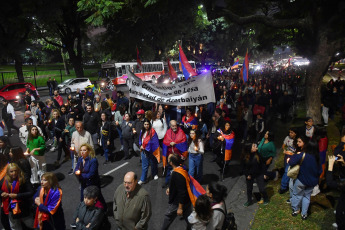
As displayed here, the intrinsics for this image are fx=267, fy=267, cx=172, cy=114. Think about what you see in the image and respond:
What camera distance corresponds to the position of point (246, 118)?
10109 millimetres

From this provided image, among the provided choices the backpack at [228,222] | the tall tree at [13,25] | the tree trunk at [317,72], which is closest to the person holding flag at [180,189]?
the backpack at [228,222]

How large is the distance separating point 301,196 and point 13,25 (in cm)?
2711

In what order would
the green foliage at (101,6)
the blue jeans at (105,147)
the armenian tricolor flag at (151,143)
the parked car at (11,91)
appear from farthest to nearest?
1. the parked car at (11,91)
2. the green foliage at (101,6)
3. the blue jeans at (105,147)
4. the armenian tricolor flag at (151,143)

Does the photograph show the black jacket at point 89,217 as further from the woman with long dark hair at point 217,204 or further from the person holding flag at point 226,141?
the person holding flag at point 226,141

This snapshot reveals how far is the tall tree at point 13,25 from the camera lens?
2306 cm

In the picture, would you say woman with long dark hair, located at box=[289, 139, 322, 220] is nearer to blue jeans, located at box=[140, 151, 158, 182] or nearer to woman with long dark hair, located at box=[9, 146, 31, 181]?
blue jeans, located at box=[140, 151, 158, 182]

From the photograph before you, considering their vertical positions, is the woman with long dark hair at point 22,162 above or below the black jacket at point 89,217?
above

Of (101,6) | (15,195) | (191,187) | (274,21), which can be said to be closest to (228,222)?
(191,187)

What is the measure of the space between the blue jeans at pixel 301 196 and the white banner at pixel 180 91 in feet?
8.71

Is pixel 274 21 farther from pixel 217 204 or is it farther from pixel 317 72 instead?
pixel 217 204

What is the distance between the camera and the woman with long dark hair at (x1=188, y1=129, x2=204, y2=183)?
20.1ft

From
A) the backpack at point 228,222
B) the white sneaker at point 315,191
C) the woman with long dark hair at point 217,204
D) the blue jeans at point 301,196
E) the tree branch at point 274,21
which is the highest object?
the tree branch at point 274,21

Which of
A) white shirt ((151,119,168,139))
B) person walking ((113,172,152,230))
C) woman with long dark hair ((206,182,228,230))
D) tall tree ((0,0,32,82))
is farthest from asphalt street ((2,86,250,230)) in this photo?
tall tree ((0,0,32,82))

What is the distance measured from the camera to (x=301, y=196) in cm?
506
